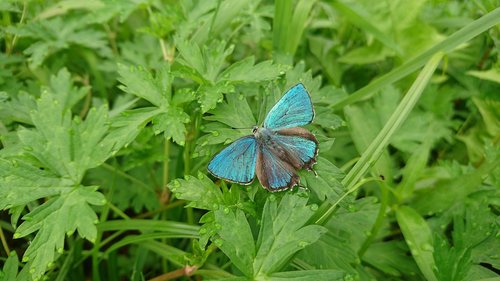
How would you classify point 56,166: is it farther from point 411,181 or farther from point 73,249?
point 411,181

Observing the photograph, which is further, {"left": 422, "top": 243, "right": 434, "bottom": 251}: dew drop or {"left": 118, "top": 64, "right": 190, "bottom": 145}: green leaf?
{"left": 422, "top": 243, "right": 434, "bottom": 251}: dew drop

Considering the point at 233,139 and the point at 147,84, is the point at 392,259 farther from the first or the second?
the point at 147,84

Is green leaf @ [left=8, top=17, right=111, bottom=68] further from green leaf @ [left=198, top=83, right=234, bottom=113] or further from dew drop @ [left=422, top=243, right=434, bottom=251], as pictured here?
dew drop @ [left=422, top=243, right=434, bottom=251]

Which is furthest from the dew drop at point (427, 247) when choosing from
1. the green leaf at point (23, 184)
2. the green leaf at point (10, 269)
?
the green leaf at point (10, 269)

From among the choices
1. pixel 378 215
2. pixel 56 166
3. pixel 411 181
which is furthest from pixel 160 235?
pixel 411 181

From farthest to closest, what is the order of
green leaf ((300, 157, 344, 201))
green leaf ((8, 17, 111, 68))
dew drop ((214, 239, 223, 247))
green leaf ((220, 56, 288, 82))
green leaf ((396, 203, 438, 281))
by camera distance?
green leaf ((8, 17, 111, 68))
green leaf ((396, 203, 438, 281))
green leaf ((220, 56, 288, 82))
green leaf ((300, 157, 344, 201))
dew drop ((214, 239, 223, 247))

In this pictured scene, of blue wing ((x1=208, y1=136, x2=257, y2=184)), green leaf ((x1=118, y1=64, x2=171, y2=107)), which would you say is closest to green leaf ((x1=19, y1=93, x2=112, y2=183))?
green leaf ((x1=118, y1=64, x2=171, y2=107))
